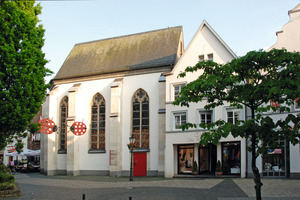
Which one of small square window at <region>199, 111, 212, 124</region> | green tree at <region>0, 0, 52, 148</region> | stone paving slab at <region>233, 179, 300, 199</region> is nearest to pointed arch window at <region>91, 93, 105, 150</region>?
small square window at <region>199, 111, 212, 124</region>

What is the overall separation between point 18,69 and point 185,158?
15.2 m

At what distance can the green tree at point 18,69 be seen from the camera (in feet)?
Result: 54.0

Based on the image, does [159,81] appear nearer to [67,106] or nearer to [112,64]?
[112,64]

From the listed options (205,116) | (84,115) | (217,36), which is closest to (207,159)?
(205,116)

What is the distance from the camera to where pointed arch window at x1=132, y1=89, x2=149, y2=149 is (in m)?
29.3

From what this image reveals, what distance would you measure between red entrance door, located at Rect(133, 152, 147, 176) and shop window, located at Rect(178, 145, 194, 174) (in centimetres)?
341

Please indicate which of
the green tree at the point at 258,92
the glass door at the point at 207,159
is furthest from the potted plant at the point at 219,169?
the green tree at the point at 258,92

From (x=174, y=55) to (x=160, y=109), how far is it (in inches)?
218

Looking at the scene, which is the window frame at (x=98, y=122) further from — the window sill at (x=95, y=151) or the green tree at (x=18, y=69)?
the green tree at (x=18, y=69)

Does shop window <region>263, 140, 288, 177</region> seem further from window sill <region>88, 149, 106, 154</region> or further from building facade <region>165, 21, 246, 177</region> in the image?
window sill <region>88, 149, 106, 154</region>

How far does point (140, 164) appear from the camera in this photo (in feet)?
94.6

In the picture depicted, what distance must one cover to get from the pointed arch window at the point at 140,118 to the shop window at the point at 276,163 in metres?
10.4

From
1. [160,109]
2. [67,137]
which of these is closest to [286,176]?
[160,109]

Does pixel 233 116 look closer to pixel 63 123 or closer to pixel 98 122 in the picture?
pixel 98 122
